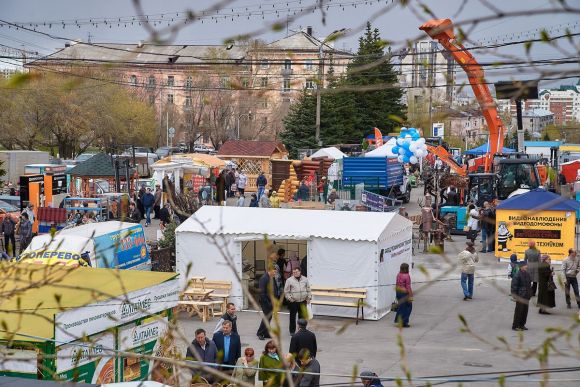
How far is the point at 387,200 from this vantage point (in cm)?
3080

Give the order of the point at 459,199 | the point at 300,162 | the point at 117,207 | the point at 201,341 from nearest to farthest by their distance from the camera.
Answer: the point at 201,341 < the point at 117,207 < the point at 459,199 < the point at 300,162

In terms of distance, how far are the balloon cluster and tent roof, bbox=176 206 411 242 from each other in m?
15.5

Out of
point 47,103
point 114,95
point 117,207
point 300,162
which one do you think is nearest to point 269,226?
point 117,207

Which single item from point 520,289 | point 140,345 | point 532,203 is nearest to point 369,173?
point 532,203

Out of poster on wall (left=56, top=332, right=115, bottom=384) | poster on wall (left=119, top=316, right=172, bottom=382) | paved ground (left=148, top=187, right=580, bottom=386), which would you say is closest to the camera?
poster on wall (left=56, top=332, right=115, bottom=384)

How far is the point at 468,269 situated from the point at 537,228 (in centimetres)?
533

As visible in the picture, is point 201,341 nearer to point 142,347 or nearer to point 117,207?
point 142,347

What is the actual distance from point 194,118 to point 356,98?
15.0 metres

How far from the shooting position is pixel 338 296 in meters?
17.3

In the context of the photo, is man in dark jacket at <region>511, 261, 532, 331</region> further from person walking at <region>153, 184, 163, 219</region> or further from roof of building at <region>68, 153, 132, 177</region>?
roof of building at <region>68, 153, 132, 177</region>

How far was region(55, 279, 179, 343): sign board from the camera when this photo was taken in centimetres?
1029

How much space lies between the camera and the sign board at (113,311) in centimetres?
1029

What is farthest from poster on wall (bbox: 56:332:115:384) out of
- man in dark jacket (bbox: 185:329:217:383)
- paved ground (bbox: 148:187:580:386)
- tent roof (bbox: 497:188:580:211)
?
tent roof (bbox: 497:188:580:211)

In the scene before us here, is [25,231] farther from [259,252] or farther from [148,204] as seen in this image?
[148,204]
